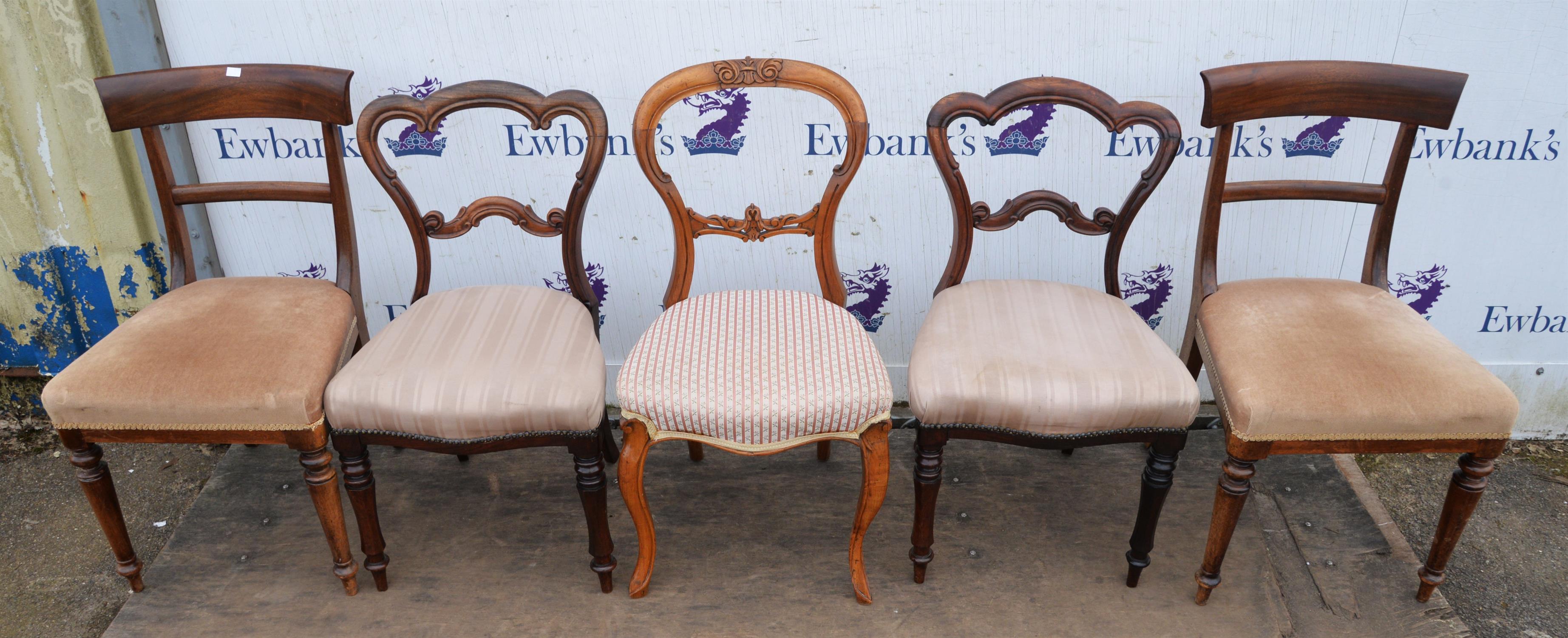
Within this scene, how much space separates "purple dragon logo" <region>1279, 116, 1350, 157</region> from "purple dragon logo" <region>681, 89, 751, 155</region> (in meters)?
1.36

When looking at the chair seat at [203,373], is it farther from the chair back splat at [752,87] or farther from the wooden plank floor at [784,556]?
the chair back splat at [752,87]

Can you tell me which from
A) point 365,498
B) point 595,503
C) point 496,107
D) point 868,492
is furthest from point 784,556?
point 496,107

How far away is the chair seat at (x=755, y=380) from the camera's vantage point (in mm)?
1622

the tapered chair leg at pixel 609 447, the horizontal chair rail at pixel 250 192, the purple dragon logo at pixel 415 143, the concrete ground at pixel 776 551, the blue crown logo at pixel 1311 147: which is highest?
the purple dragon logo at pixel 415 143

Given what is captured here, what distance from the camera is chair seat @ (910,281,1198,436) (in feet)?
5.36

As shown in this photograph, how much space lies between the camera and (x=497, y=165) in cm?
233

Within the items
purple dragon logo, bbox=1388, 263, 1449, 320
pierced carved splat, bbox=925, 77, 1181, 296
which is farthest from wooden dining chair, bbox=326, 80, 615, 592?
purple dragon logo, bbox=1388, 263, 1449, 320

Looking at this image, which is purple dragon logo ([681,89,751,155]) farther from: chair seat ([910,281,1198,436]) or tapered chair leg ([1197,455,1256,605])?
tapered chair leg ([1197,455,1256,605])

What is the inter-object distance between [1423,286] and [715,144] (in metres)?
1.95

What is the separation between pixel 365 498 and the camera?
1785mm

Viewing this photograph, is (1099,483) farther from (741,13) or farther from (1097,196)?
(741,13)

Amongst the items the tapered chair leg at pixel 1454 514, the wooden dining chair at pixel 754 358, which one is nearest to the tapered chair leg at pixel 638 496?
the wooden dining chair at pixel 754 358

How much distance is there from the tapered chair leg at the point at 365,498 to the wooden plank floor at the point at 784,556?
82mm

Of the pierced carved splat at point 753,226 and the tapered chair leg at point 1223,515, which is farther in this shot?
the pierced carved splat at point 753,226
